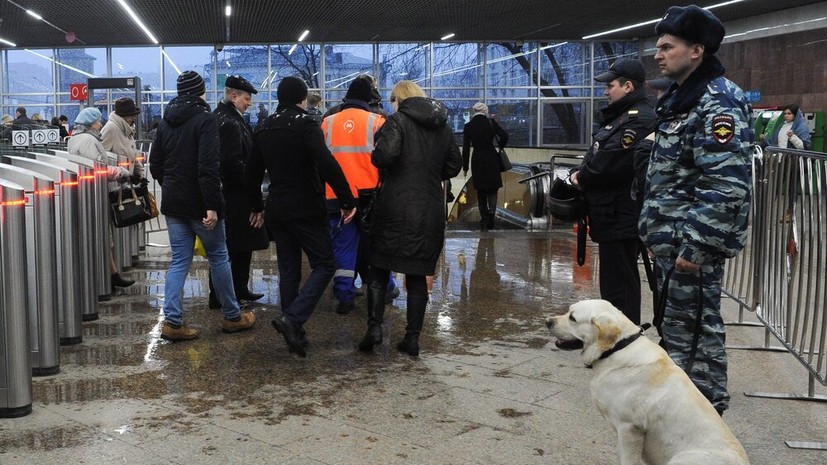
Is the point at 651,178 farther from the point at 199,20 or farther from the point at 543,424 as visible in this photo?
the point at 199,20

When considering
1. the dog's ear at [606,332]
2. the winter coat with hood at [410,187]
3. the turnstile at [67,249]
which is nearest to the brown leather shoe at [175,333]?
the turnstile at [67,249]

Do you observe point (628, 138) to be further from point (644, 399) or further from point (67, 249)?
point (67, 249)

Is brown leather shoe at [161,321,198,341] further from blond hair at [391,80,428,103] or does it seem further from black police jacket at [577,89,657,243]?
black police jacket at [577,89,657,243]

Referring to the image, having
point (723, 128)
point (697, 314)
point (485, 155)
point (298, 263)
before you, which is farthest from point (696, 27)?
point (485, 155)

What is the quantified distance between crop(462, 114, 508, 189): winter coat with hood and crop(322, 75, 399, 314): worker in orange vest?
5.84m

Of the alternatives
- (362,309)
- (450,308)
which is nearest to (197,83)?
(362,309)

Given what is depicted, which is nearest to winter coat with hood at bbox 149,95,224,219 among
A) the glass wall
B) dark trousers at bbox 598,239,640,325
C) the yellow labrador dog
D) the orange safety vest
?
the orange safety vest

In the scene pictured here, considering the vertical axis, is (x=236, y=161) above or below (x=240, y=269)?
above

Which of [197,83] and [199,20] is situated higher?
[199,20]

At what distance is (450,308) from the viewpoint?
760 centimetres

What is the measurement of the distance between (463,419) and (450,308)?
9.57ft

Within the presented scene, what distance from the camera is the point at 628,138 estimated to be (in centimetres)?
521

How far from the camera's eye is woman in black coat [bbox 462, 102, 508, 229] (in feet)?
42.9

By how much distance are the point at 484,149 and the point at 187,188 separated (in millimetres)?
7384
